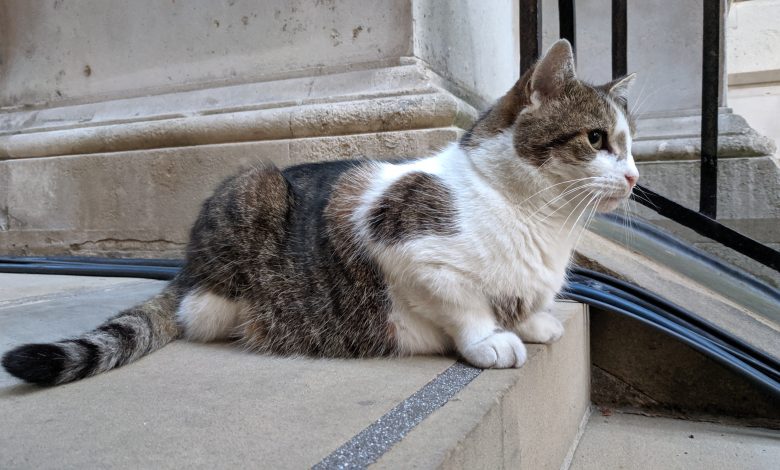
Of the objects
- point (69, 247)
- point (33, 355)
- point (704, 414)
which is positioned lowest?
point (704, 414)

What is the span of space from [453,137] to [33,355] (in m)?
1.50

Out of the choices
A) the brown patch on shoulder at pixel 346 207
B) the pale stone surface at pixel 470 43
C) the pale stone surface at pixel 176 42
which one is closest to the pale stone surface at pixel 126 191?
the pale stone surface at pixel 176 42

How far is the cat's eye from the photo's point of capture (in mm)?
1209

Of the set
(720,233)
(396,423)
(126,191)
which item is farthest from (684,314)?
(126,191)

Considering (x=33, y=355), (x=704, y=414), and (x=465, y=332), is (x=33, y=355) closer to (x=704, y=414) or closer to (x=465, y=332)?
(x=465, y=332)

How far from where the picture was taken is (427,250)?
1.16 m

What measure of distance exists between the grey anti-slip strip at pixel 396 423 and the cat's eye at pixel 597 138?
0.56 meters

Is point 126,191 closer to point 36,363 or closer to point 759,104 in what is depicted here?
point 36,363

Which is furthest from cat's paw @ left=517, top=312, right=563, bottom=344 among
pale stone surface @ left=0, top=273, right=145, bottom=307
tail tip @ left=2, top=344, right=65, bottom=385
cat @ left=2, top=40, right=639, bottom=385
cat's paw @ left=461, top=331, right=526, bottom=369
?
pale stone surface @ left=0, top=273, right=145, bottom=307

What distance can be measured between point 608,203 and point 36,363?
1.19 meters

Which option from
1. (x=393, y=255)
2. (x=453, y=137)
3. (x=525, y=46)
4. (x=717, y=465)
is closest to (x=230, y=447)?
(x=393, y=255)

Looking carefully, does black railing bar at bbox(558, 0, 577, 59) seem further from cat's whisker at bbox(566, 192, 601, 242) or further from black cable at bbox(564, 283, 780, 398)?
cat's whisker at bbox(566, 192, 601, 242)

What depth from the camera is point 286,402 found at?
3.13ft

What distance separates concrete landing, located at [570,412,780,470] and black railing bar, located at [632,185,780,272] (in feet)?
2.09
